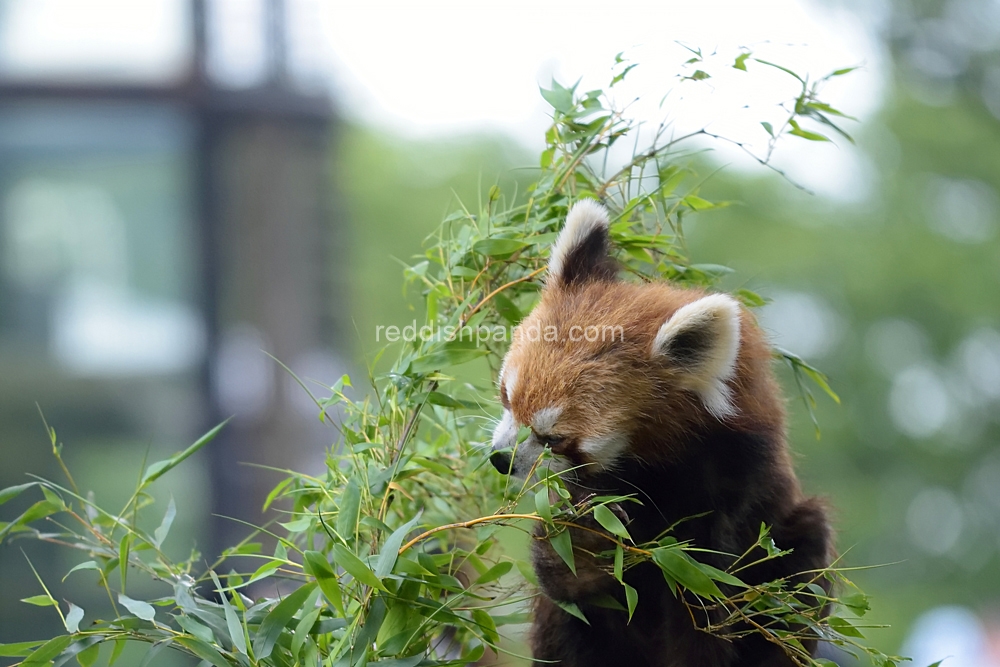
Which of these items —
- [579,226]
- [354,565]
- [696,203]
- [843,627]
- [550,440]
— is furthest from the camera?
[696,203]

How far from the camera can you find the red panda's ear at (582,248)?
1.46 metres

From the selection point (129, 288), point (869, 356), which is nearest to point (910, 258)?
point (869, 356)

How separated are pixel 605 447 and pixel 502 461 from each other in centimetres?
17

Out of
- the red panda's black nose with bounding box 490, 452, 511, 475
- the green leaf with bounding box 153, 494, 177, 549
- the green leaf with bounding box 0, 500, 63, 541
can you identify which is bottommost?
the green leaf with bounding box 153, 494, 177, 549

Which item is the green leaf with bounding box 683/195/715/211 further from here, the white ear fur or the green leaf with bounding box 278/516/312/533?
the green leaf with bounding box 278/516/312/533

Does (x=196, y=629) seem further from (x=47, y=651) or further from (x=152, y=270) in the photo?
(x=152, y=270)

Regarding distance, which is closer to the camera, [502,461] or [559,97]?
[502,461]

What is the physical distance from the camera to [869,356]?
279 inches

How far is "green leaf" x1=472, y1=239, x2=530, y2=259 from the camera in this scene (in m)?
1.45

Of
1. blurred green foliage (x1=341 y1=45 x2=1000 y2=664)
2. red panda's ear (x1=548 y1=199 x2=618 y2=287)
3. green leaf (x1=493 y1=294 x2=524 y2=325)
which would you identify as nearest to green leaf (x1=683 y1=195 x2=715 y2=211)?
red panda's ear (x1=548 y1=199 x2=618 y2=287)

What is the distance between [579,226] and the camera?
4.76ft

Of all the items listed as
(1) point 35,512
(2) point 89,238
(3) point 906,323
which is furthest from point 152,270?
(3) point 906,323

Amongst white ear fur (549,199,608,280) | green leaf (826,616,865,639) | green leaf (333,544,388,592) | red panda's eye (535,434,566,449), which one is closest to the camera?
green leaf (333,544,388,592)

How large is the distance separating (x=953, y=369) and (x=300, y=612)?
690 centimetres
